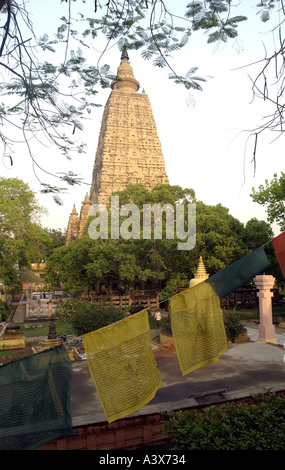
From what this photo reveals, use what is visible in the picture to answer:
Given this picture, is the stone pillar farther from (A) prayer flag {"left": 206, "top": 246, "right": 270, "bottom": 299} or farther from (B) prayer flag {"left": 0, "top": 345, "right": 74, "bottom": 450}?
(B) prayer flag {"left": 0, "top": 345, "right": 74, "bottom": 450}

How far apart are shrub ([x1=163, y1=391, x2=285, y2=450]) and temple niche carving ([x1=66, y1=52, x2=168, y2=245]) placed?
91.0 feet

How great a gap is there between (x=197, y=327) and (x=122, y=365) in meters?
1.08

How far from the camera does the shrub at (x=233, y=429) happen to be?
365cm

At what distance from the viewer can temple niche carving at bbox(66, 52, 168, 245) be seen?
107ft

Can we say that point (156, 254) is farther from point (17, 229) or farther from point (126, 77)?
point (126, 77)

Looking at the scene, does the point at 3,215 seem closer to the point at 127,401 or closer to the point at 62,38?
the point at 62,38

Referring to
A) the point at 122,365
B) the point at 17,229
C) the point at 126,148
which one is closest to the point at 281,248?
the point at 122,365

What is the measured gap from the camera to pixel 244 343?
1183 cm

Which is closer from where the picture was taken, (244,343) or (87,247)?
(244,343)

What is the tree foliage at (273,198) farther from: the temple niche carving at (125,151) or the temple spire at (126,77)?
the temple spire at (126,77)

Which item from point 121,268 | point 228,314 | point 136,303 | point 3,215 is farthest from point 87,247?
point 228,314

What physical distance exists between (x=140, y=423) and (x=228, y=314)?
25.2ft

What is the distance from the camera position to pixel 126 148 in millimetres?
34656

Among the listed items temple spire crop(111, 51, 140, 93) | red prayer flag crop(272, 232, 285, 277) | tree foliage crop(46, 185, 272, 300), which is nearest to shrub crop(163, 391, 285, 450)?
red prayer flag crop(272, 232, 285, 277)
